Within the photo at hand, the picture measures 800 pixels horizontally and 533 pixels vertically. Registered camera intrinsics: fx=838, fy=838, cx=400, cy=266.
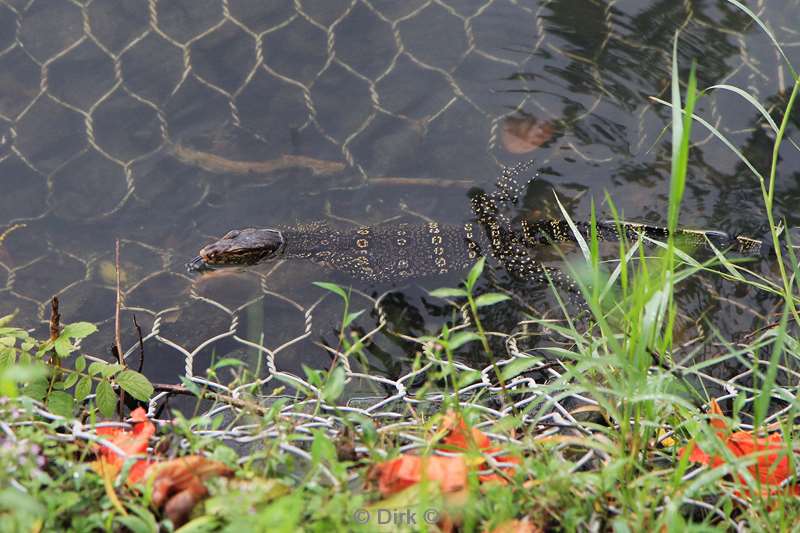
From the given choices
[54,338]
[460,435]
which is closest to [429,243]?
[54,338]

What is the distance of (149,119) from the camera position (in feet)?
12.4

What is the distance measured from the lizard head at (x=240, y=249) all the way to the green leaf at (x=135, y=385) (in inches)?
49.1

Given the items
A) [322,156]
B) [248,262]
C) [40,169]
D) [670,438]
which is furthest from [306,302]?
[670,438]

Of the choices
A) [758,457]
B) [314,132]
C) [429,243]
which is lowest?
[429,243]

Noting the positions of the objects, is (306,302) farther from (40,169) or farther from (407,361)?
(40,169)

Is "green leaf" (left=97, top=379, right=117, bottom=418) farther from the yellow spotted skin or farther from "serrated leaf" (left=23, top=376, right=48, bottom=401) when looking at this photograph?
the yellow spotted skin

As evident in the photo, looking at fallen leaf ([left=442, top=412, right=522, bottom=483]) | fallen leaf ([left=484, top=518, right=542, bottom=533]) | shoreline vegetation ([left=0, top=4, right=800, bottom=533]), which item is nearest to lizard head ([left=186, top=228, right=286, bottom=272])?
shoreline vegetation ([left=0, top=4, right=800, bottom=533])

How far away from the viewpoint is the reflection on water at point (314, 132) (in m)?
3.30

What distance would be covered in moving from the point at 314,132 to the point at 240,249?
27.5 inches

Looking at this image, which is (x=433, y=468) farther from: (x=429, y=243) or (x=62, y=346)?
(x=429, y=243)

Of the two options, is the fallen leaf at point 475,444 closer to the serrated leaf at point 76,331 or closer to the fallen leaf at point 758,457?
the fallen leaf at point 758,457

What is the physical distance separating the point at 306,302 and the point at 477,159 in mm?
1013

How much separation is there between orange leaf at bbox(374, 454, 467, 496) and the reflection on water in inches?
59.6

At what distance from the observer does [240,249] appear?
11.1ft
